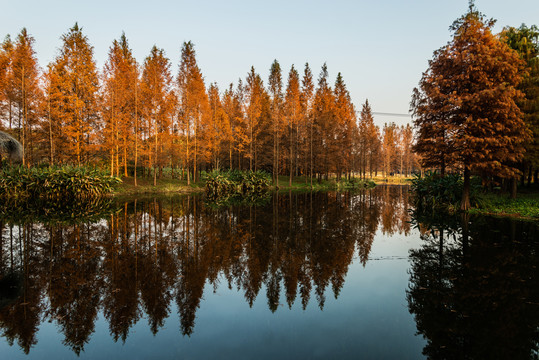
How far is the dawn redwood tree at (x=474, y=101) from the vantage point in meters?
14.5

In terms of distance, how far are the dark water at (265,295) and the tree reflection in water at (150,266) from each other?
1.3 inches

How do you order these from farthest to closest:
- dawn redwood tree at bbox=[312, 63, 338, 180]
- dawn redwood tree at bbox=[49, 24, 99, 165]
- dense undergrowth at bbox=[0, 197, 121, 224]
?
dawn redwood tree at bbox=[312, 63, 338, 180], dawn redwood tree at bbox=[49, 24, 99, 165], dense undergrowth at bbox=[0, 197, 121, 224]

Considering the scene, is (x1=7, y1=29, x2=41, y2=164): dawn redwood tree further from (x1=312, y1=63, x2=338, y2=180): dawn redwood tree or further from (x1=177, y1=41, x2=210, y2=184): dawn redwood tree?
(x1=312, y1=63, x2=338, y2=180): dawn redwood tree

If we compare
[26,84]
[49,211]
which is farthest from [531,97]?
[26,84]

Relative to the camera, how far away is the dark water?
159 inches

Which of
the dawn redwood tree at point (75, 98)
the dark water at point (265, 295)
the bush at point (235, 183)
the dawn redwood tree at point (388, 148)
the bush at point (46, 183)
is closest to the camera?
the dark water at point (265, 295)

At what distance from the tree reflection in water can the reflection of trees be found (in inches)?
69.8

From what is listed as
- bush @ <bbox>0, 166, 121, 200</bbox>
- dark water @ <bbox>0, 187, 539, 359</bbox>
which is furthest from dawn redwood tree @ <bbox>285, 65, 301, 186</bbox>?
dark water @ <bbox>0, 187, 539, 359</bbox>

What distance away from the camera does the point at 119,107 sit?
28.6 m

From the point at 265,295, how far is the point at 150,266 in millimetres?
3115

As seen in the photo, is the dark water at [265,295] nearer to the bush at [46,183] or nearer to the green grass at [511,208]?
the green grass at [511,208]

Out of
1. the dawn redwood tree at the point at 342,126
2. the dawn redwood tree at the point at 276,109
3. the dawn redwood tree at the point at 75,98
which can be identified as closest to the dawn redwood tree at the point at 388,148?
the dawn redwood tree at the point at 342,126

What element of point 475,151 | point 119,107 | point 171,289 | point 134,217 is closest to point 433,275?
point 171,289

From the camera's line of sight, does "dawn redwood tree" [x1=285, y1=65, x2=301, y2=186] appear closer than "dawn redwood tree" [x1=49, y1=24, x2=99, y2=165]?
No
